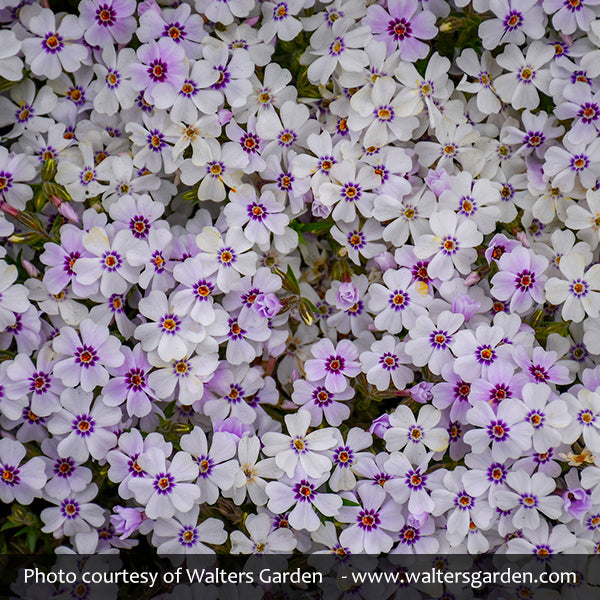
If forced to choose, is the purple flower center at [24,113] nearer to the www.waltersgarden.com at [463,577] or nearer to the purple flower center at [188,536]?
the purple flower center at [188,536]

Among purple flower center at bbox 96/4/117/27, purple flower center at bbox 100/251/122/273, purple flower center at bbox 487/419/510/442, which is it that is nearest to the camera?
purple flower center at bbox 487/419/510/442

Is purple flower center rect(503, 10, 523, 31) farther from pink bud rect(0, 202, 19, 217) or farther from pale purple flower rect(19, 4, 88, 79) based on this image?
pink bud rect(0, 202, 19, 217)

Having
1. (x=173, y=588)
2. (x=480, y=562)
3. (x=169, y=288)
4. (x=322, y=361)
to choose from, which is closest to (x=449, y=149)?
(x=322, y=361)

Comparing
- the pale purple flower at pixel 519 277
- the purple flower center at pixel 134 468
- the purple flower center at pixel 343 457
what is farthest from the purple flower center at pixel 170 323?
the pale purple flower at pixel 519 277

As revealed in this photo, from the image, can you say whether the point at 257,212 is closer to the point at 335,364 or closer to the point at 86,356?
the point at 335,364

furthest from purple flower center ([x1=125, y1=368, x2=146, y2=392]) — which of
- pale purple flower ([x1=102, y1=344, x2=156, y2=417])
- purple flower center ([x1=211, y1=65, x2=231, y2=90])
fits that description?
purple flower center ([x1=211, y1=65, x2=231, y2=90])

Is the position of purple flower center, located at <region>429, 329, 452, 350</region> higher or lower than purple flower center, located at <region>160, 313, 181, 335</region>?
lower

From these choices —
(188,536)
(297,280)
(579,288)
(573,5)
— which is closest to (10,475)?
(188,536)

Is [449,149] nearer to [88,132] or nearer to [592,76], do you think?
[592,76]

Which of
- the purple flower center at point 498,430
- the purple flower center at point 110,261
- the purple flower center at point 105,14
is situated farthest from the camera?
the purple flower center at point 105,14
